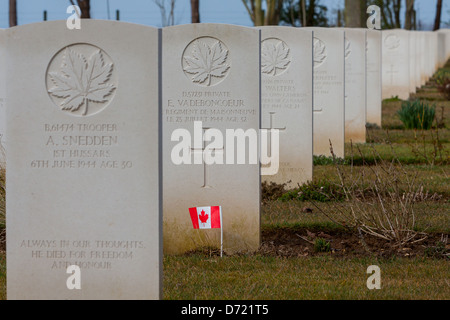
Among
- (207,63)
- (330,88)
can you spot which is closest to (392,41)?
(330,88)

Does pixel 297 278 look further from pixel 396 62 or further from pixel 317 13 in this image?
pixel 317 13

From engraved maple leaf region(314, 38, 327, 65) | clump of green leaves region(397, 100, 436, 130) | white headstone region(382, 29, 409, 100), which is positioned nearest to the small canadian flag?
engraved maple leaf region(314, 38, 327, 65)

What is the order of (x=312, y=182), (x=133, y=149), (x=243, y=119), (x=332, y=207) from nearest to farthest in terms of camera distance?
(x=133, y=149) < (x=243, y=119) < (x=332, y=207) < (x=312, y=182)

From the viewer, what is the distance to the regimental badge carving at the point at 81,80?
4414 mm

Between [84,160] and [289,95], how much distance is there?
4776 millimetres

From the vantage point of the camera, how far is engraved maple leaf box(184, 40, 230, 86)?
6.38 m

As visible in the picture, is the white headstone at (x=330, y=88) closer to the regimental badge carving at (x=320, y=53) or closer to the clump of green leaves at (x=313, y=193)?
the regimental badge carving at (x=320, y=53)

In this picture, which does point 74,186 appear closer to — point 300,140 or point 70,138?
point 70,138

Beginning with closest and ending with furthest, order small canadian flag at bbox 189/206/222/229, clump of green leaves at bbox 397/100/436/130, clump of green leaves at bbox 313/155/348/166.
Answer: small canadian flag at bbox 189/206/222/229, clump of green leaves at bbox 313/155/348/166, clump of green leaves at bbox 397/100/436/130

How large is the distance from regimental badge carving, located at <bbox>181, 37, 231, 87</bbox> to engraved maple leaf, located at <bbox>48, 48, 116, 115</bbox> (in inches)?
79.3

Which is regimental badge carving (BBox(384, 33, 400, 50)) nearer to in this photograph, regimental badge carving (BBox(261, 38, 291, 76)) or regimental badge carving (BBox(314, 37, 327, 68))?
regimental badge carving (BBox(314, 37, 327, 68))
